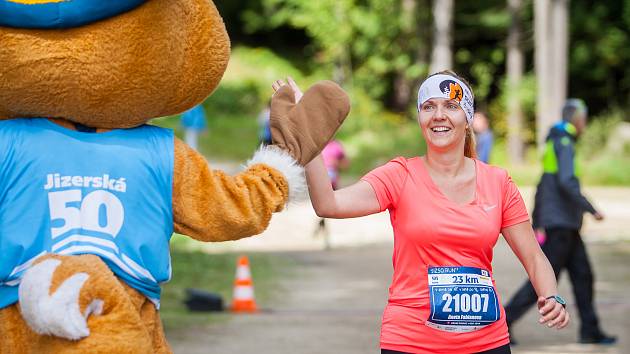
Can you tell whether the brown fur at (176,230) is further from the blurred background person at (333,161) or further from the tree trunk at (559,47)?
the tree trunk at (559,47)

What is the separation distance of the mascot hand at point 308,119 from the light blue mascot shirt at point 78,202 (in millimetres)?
518

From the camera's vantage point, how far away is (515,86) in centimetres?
3077

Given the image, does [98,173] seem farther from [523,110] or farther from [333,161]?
[523,110]

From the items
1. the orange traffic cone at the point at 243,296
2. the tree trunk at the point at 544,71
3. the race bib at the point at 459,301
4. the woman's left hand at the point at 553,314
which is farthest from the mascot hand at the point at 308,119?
the tree trunk at the point at 544,71

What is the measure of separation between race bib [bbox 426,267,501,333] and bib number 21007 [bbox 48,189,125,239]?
137 cm

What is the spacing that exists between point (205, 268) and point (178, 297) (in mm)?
1680

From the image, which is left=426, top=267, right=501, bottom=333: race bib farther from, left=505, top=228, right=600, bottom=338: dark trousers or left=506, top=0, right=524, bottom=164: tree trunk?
left=506, top=0, right=524, bottom=164: tree trunk

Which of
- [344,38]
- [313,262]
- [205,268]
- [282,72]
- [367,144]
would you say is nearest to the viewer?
[205,268]

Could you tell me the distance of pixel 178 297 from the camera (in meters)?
10.8

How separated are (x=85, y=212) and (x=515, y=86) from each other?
1081 inches

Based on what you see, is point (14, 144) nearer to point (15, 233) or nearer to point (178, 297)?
point (15, 233)

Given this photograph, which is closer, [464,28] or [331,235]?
[331,235]

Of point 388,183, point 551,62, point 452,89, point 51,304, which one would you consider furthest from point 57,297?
point 551,62

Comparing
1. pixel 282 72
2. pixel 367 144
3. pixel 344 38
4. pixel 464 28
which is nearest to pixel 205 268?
pixel 367 144
